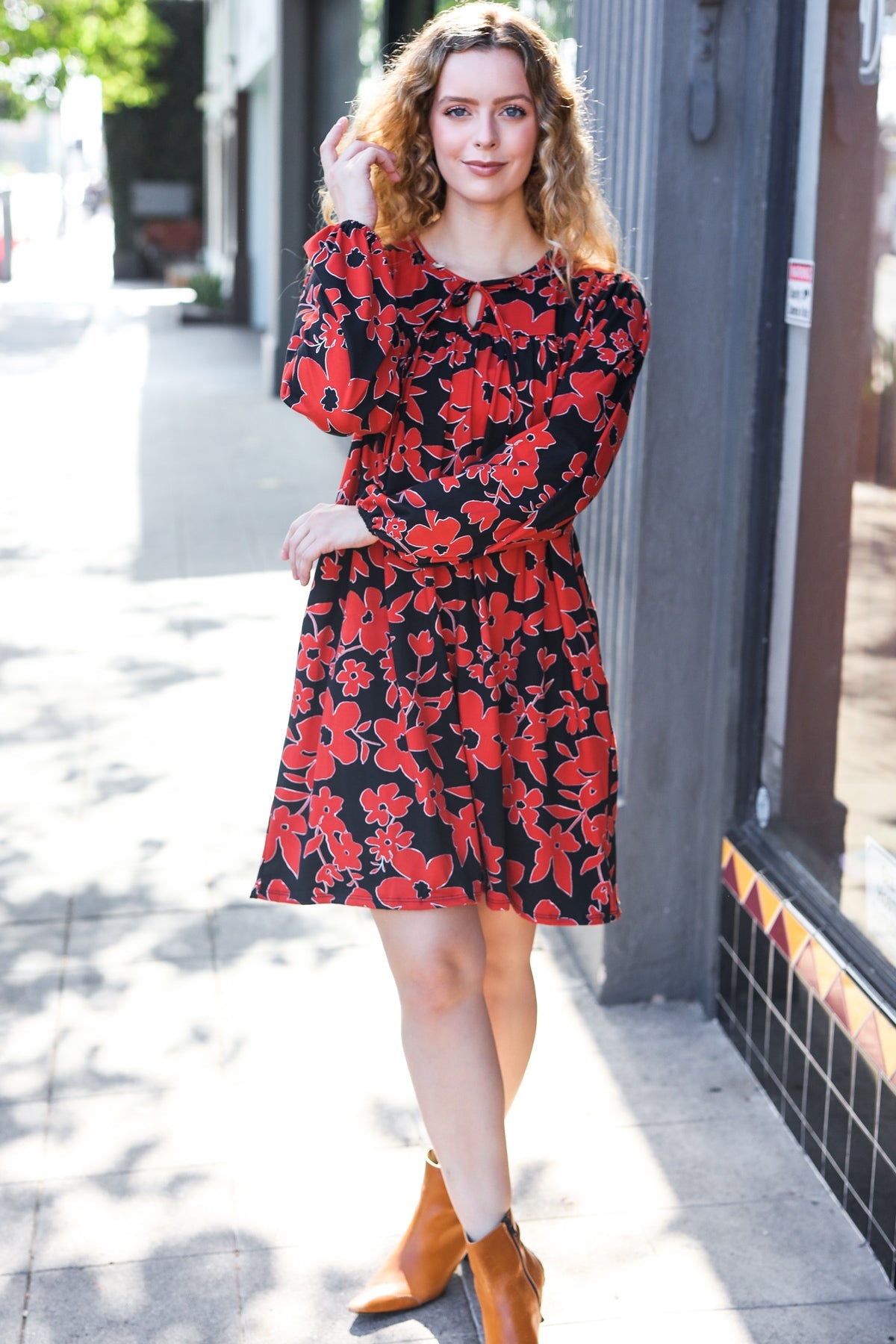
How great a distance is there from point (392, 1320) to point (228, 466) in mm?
8758

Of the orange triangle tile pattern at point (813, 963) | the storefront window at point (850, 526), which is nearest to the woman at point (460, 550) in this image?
the orange triangle tile pattern at point (813, 963)

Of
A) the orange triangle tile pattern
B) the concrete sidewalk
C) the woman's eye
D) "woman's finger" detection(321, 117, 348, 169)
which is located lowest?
the concrete sidewalk

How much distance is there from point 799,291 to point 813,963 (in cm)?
132

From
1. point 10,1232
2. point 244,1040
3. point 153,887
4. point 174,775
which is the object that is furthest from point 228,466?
point 10,1232

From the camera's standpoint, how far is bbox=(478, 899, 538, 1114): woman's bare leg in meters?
2.59

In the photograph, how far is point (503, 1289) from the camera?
242 cm

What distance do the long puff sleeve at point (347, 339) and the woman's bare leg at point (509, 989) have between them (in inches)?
31.1

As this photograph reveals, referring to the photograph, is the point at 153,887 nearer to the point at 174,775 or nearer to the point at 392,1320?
the point at 174,775

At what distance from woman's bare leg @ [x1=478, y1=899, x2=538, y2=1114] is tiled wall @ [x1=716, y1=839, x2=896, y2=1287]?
611 millimetres

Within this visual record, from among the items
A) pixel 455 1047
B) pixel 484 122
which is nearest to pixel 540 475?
pixel 484 122

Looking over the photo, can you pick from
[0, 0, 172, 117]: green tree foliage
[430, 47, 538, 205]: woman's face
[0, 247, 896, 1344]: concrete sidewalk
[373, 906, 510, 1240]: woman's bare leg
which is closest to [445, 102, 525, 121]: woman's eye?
[430, 47, 538, 205]: woman's face

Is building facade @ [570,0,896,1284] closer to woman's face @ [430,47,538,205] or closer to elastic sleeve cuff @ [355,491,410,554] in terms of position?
woman's face @ [430,47,538,205]

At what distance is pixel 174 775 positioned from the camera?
17.2 feet

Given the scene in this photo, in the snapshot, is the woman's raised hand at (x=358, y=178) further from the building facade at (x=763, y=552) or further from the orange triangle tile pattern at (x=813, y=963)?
the orange triangle tile pattern at (x=813, y=963)
